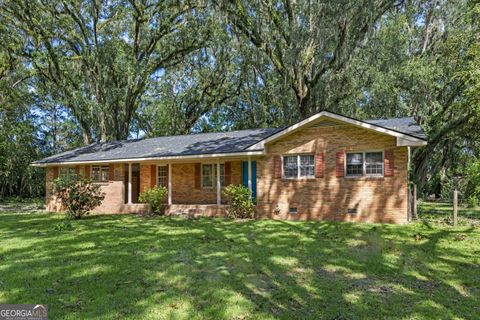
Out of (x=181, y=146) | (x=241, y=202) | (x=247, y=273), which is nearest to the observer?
(x=247, y=273)

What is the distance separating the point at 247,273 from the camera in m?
6.31

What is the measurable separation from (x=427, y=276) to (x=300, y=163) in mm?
7809

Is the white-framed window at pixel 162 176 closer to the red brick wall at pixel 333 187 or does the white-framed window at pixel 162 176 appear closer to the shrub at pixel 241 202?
the shrub at pixel 241 202

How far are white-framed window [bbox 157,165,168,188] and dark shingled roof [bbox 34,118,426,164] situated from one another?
115cm

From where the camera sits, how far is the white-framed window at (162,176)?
18.1m

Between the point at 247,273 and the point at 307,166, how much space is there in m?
7.96

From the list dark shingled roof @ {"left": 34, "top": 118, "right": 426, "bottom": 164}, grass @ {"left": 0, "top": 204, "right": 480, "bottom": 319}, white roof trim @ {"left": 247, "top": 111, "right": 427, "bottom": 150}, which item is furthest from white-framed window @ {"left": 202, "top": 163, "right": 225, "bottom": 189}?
grass @ {"left": 0, "top": 204, "right": 480, "bottom": 319}

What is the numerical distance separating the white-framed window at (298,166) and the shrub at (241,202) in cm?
187

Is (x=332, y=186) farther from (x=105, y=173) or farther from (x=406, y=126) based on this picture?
(x=105, y=173)

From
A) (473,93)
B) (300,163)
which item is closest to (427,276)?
(300,163)

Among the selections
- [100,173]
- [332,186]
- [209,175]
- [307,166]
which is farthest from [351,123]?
[100,173]

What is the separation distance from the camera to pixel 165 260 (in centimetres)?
716

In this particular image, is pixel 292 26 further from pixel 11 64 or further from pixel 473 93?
pixel 11 64

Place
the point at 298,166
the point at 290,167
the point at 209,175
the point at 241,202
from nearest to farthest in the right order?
the point at 298,166, the point at 290,167, the point at 241,202, the point at 209,175
